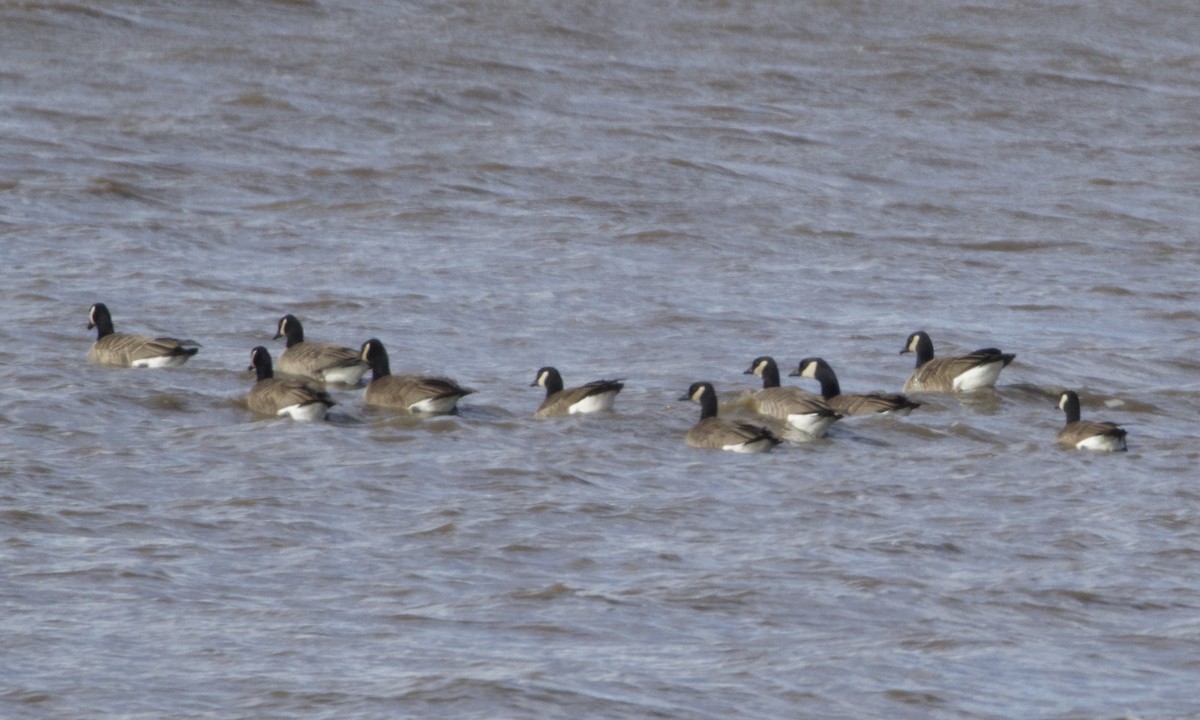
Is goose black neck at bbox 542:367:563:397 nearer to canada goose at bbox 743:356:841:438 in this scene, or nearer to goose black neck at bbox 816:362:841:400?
canada goose at bbox 743:356:841:438

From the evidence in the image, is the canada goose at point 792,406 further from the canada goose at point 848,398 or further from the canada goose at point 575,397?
the canada goose at point 575,397

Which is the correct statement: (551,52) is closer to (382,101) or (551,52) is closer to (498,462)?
(382,101)

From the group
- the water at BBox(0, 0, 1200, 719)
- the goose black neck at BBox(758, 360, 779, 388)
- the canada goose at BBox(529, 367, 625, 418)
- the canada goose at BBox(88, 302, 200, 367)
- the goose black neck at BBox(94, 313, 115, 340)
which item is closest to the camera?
the water at BBox(0, 0, 1200, 719)

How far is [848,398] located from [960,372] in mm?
1043

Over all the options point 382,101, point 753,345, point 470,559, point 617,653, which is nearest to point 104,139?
point 382,101

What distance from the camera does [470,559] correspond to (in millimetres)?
10375

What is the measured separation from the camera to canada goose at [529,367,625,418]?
1361 centimetres

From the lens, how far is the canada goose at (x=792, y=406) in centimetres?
1383

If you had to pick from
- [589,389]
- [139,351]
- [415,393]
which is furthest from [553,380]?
[139,351]

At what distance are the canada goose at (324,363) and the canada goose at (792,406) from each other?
9.74 ft

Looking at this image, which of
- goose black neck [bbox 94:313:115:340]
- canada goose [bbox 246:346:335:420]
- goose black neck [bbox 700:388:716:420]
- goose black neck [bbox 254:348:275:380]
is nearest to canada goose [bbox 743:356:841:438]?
goose black neck [bbox 700:388:716:420]

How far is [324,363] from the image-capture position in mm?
15070

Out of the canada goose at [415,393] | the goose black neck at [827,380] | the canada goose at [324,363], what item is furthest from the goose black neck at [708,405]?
the canada goose at [324,363]

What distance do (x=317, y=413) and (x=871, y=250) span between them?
830 centimetres
